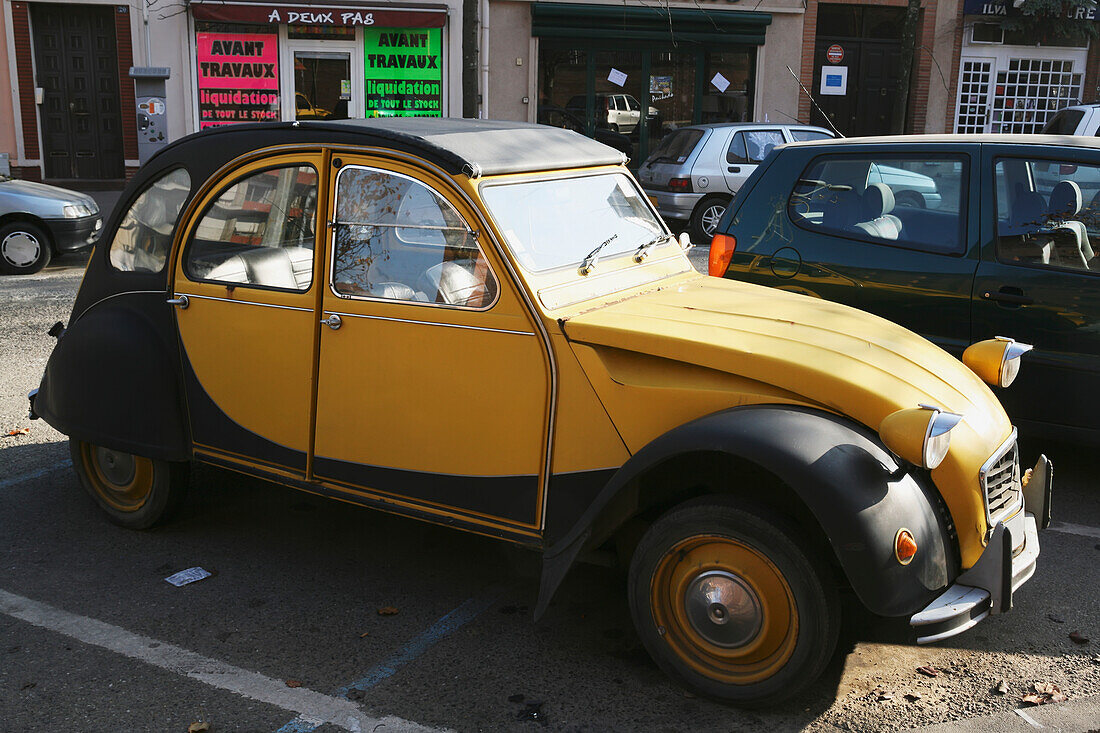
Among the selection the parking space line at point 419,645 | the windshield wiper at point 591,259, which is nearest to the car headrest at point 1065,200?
the windshield wiper at point 591,259

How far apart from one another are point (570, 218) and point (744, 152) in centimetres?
1088

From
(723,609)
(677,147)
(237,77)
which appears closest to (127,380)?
(723,609)

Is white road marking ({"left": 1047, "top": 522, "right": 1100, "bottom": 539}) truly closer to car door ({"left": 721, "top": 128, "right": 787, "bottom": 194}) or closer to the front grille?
the front grille

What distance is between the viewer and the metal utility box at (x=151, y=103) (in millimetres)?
16312

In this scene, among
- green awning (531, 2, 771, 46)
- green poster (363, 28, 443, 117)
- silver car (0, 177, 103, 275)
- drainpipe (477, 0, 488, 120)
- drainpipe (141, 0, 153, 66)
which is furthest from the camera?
green awning (531, 2, 771, 46)

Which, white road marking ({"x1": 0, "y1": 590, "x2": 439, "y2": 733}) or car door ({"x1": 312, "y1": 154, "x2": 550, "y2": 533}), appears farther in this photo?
car door ({"x1": 312, "y1": 154, "x2": 550, "y2": 533})

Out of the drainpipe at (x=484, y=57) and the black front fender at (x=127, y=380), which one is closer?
the black front fender at (x=127, y=380)

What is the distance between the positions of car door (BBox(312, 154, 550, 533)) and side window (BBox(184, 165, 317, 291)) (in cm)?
18

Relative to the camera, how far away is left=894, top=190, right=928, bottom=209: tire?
5809mm

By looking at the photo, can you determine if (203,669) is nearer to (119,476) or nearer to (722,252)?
(119,476)

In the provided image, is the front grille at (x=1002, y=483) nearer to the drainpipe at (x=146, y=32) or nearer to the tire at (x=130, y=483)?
the tire at (x=130, y=483)

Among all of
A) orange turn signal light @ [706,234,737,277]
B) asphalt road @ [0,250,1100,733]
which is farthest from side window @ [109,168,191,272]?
orange turn signal light @ [706,234,737,277]

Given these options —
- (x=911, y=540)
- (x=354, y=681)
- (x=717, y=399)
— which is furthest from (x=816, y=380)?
(x=354, y=681)

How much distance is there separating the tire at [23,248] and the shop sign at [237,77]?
7.98 meters
